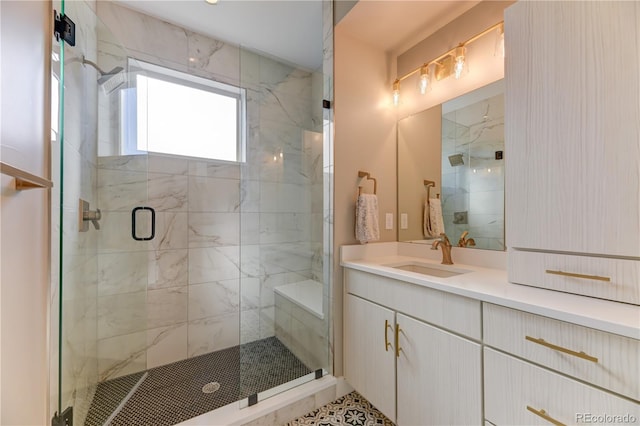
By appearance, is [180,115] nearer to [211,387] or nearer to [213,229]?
[213,229]

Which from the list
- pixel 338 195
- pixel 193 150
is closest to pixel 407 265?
pixel 338 195

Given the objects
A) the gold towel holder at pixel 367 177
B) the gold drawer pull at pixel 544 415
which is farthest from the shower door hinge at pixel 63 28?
the gold drawer pull at pixel 544 415

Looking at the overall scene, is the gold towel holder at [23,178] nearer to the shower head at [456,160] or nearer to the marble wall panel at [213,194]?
the marble wall panel at [213,194]

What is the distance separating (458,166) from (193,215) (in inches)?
81.2

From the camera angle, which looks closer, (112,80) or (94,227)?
(94,227)

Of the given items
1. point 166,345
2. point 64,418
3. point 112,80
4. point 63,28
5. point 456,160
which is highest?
point 112,80

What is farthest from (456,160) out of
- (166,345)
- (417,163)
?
(166,345)

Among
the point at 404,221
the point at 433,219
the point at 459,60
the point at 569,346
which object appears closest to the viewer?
the point at 569,346

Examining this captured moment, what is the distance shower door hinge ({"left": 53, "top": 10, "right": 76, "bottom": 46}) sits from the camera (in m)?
0.98

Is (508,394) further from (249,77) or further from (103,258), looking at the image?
(103,258)

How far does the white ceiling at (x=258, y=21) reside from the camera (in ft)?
5.98

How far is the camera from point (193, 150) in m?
2.14

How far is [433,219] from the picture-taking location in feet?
5.93

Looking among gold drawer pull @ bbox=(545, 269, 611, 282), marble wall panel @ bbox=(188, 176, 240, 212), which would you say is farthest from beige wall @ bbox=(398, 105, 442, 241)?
marble wall panel @ bbox=(188, 176, 240, 212)
